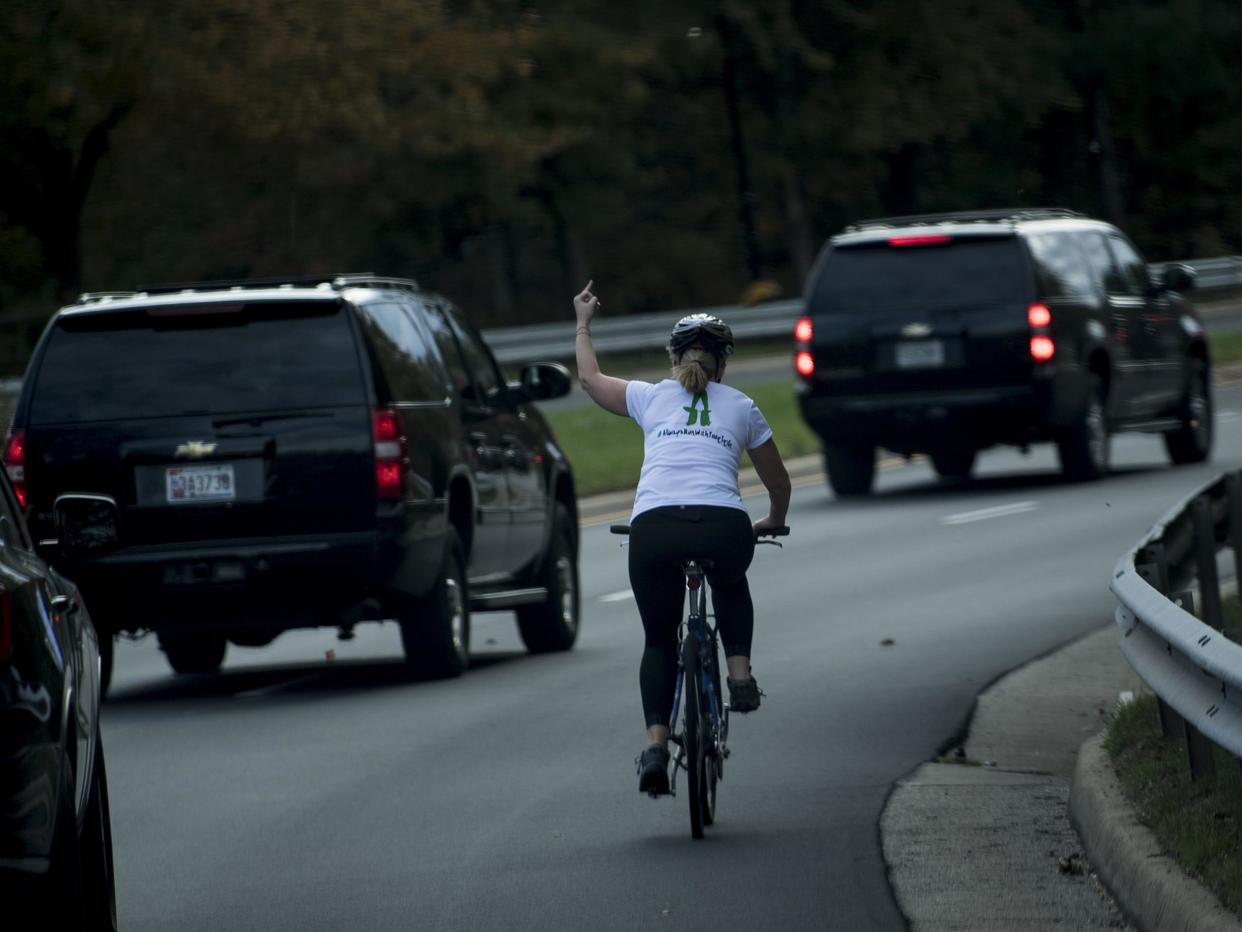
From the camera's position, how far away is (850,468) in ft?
74.7

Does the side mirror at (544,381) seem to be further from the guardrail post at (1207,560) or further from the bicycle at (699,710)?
the bicycle at (699,710)

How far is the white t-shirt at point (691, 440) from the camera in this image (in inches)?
338

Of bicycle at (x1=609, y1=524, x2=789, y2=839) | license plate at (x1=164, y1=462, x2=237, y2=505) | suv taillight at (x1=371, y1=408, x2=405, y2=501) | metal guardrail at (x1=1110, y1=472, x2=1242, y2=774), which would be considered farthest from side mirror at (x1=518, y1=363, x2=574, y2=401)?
bicycle at (x1=609, y1=524, x2=789, y2=839)

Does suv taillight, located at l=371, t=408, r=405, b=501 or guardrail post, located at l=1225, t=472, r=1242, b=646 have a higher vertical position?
suv taillight, located at l=371, t=408, r=405, b=501

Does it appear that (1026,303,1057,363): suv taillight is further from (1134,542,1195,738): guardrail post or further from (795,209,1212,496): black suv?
(1134,542,1195,738): guardrail post

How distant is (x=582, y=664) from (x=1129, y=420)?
1033cm

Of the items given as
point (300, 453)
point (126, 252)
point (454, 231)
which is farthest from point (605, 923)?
point (454, 231)

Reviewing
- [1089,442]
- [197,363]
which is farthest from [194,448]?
[1089,442]

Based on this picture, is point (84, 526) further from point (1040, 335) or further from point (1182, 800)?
point (1040, 335)

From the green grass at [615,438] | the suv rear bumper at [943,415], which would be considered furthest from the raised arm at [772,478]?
the green grass at [615,438]

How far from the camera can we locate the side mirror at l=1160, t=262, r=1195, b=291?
74.4 ft

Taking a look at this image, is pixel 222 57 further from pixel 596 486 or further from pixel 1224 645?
pixel 1224 645

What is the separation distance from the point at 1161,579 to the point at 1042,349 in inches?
509

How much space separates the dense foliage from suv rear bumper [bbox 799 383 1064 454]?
15.6 metres
